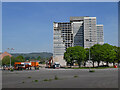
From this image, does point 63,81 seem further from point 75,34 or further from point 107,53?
point 75,34

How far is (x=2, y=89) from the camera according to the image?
14773 mm

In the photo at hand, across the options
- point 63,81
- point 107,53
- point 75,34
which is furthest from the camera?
point 75,34

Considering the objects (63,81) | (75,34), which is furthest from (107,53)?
(75,34)

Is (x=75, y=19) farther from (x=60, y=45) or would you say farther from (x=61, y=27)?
(x=60, y=45)

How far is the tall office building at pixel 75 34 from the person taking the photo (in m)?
155

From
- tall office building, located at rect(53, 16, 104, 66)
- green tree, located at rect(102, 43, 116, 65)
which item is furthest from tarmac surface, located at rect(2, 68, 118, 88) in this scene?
tall office building, located at rect(53, 16, 104, 66)

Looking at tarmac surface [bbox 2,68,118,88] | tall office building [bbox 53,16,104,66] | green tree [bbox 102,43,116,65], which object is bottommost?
tarmac surface [bbox 2,68,118,88]

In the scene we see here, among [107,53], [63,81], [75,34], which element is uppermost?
[75,34]

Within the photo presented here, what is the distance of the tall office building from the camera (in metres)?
155

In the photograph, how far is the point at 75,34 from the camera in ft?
610

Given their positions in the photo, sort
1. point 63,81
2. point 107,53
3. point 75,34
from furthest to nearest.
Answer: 1. point 75,34
2. point 107,53
3. point 63,81

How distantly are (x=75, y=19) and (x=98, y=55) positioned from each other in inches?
5069

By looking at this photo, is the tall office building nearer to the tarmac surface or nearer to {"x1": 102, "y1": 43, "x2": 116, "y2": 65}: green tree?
{"x1": 102, "y1": 43, "x2": 116, "y2": 65}: green tree

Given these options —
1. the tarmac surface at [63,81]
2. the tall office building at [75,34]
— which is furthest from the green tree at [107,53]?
the tall office building at [75,34]
